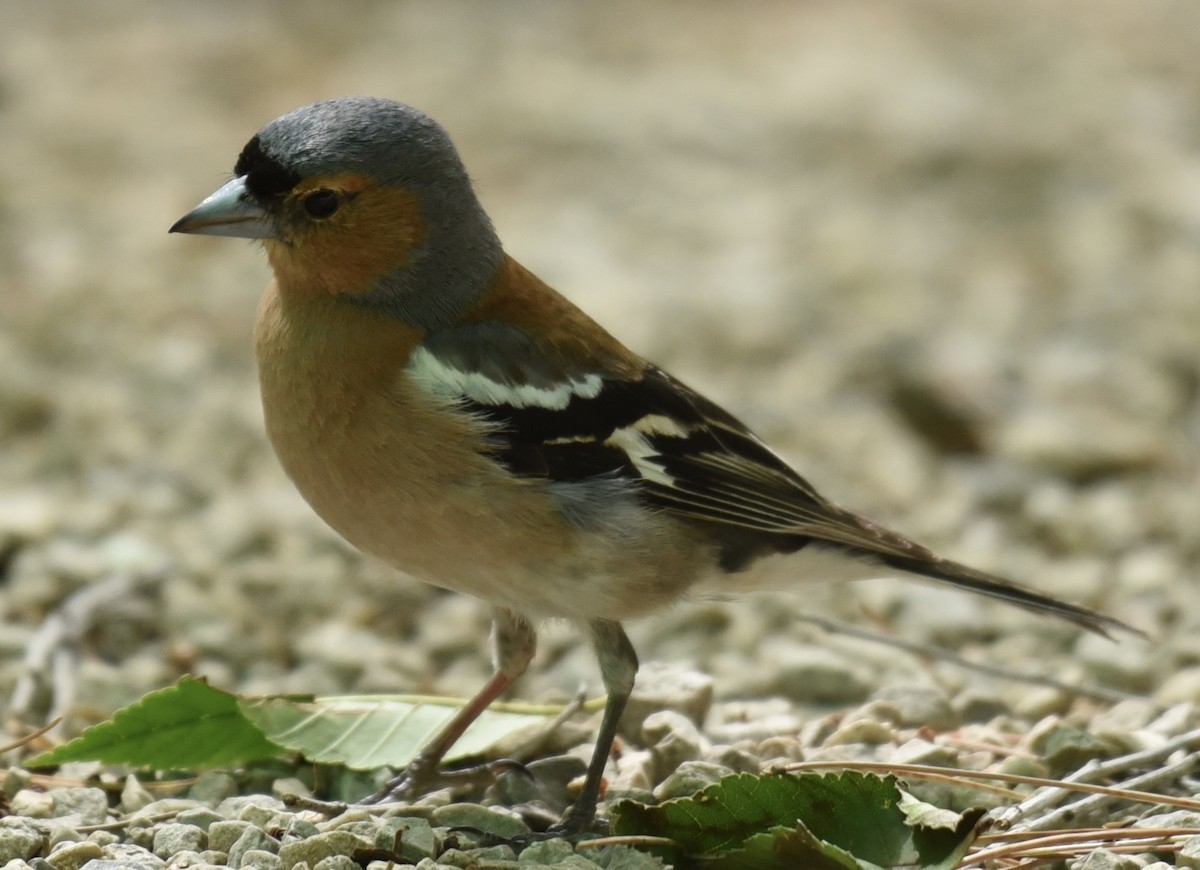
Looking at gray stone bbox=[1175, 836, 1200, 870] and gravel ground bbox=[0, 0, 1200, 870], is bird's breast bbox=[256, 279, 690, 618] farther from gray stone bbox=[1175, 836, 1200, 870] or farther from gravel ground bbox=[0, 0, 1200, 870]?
gray stone bbox=[1175, 836, 1200, 870]

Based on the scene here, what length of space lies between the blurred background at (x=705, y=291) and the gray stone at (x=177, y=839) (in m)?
1.20

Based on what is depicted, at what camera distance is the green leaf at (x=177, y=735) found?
3.89 m

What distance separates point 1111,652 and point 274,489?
3.02 metres

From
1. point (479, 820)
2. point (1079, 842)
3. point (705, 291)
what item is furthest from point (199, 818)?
point (705, 291)

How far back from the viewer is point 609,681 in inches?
163

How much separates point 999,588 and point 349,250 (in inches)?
74.2

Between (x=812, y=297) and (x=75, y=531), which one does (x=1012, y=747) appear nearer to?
(x=75, y=531)

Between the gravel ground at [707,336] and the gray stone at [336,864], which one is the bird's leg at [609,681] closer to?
the gravel ground at [707,336]

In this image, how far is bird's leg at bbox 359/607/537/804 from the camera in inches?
166

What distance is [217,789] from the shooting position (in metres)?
4.12

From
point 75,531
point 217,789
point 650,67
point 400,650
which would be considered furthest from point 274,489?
point 650,67

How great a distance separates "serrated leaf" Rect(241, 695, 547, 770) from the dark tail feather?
1.05m

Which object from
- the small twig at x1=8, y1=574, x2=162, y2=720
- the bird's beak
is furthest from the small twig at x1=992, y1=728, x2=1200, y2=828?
the small twig at x1=8, y1=574, x2=162, y2=720

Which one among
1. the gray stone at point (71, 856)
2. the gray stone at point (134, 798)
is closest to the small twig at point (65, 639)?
the gray stone at point (134, 798)
